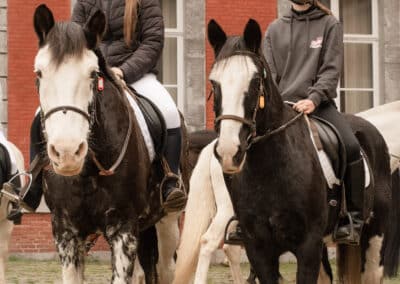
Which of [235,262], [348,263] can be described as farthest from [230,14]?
[348,263]

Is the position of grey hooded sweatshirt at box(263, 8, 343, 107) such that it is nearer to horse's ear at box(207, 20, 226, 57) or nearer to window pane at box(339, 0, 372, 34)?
horse's ear at box(207, 20, 226, 57)

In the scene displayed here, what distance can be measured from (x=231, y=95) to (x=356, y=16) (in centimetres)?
1246

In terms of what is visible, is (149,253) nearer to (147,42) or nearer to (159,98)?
(159,98)

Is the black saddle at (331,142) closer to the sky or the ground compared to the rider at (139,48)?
closer to the ground

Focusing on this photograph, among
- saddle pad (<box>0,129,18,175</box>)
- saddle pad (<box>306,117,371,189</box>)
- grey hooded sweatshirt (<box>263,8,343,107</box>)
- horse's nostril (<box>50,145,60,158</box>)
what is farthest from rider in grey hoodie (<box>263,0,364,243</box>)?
saddle pad (<box>0,129,18,175</box>)

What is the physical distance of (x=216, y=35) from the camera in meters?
7.70

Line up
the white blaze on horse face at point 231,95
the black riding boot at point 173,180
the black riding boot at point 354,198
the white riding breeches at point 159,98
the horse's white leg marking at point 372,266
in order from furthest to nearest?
the horse's white leg marking at point 372,266, the white riding breeches at point 159,98, the black riding boot at point 354,198, the black riding boot at point 173,180, the white blaze on horse face at point 231,95

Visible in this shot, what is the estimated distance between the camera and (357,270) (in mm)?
9594

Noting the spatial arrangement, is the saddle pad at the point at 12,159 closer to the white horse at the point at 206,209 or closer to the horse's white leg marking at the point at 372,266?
the white horse at the point at 206,209

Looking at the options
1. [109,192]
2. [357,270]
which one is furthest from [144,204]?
[357,270]

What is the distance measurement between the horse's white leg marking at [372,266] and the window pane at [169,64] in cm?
935

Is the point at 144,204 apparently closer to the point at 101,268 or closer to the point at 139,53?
the point at 139,53

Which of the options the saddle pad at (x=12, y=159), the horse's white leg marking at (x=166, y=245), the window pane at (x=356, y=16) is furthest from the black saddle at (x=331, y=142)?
the window pane at (x=356, y=16)

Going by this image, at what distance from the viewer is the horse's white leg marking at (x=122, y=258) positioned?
7.61 m
